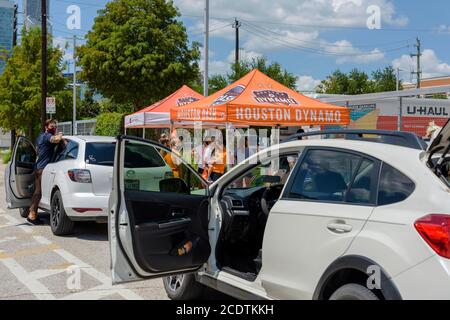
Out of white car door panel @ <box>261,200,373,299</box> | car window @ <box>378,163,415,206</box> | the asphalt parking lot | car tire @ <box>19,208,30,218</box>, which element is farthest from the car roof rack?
car tire @ <box>19,208,30,218</box>

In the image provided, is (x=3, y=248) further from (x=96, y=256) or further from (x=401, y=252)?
(x=401, y=252)

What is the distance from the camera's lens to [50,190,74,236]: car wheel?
8297mm

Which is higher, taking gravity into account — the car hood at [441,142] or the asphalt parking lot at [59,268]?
the car hood at [441,142]

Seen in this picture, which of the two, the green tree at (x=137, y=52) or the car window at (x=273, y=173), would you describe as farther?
the green tree at (x=137, y=52)

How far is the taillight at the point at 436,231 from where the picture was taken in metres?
2.73

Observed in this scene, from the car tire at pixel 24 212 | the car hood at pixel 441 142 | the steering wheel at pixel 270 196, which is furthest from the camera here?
the car tire at pixel 24 212

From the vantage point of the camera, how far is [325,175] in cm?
368

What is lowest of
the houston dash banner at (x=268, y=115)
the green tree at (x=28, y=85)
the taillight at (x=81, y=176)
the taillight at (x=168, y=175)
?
the taillight at (x=81, y=176)

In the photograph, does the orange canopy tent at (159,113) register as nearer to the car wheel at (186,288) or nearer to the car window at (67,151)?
the car window at (67,151)

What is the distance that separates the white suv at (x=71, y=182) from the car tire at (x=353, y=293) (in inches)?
213

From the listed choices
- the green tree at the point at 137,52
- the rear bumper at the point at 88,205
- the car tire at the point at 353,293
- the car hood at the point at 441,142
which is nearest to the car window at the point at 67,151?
the rear bumper at the point at 88,205
